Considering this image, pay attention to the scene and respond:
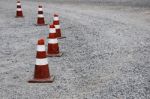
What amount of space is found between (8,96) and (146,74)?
2531 millimetres

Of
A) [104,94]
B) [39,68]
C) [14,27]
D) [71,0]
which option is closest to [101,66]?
[39,68]

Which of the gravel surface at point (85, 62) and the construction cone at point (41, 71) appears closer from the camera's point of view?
the gravel surface at point (85, 62)

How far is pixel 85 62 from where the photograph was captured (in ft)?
28.9

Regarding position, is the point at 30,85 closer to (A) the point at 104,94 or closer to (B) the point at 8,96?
(B) the point at 8,96

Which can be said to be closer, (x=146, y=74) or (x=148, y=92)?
(x=148, y=92)

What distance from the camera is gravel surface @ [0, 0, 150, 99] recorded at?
6723mm

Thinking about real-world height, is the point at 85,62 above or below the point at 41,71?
below

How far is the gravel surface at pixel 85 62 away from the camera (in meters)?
6.72

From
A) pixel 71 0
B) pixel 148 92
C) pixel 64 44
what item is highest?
pixel 148 92

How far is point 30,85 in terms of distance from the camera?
23.7 feet

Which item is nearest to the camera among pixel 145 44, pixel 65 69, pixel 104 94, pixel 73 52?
pixel 104 94

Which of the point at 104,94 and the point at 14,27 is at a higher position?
the point at 104,94

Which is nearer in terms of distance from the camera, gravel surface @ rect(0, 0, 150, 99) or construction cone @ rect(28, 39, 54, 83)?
gravel surface @ rect(0, 0, 150, 99)

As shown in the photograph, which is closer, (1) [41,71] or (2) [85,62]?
(1) [41,71]
